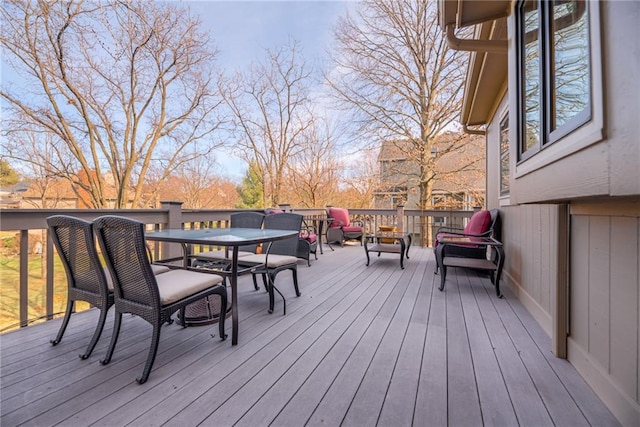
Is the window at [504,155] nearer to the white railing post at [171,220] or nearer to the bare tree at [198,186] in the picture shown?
the white railing post at [171,220]

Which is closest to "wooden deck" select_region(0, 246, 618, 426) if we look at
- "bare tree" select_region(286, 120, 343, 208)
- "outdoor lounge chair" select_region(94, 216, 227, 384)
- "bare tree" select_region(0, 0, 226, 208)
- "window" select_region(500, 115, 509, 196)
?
"outdoor lounge chair" select_region(94, 216, 227, 384)

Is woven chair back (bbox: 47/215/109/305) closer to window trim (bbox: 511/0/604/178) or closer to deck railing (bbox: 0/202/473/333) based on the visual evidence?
deck railing (bbox: 0/202/473/333)

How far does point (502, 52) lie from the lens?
2.71 meters

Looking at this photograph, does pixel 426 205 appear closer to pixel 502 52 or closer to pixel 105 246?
pixel 502 52

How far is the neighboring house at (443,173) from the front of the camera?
8727 mm

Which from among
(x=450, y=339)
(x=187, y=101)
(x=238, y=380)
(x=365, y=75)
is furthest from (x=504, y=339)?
(x=187, y=101)

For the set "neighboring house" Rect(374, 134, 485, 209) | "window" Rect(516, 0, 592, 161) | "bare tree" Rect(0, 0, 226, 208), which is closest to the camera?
"window" Rect(516, 0, 592, 161)

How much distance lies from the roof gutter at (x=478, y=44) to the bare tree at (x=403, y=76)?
6.13 metres

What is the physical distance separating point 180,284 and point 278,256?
1244 mm

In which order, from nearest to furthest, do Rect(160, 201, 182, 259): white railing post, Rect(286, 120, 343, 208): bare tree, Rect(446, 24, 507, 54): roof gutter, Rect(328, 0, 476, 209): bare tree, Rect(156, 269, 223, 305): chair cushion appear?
Rect(156, 269, 223, 305): chair cushion < Rect(446, 24, 507, 54): roof gutter < Rect(160, 201, 182, 259): white railing post < Rect(328, 0, 476, 209): bare tree < Rect(286, 120, 343, 208): bare tree

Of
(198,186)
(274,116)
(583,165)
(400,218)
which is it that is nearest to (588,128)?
(583,165)

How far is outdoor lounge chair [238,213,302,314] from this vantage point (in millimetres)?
2676

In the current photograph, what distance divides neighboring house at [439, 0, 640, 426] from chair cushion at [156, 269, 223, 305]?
2036 mm

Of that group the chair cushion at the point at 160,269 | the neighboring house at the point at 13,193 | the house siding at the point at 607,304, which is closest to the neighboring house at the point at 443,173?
the house siding at the point at 607,304
